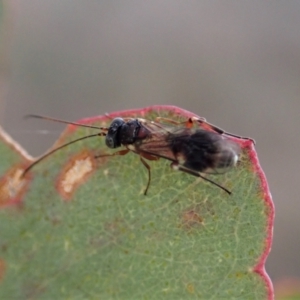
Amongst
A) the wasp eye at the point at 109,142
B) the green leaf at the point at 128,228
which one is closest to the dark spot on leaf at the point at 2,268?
the green leaf at the point at 128,228

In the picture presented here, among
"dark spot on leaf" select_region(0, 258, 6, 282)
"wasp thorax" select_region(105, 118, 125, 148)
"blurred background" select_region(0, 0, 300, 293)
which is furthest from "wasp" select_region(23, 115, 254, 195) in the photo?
"blurred background" select_region(0, 0, 300, 293)

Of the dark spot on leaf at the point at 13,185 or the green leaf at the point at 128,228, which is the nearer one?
the green leaf at the point at 128,228

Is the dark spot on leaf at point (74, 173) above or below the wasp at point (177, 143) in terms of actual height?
below

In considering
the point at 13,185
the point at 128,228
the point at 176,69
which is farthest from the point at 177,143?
the point at 176,69

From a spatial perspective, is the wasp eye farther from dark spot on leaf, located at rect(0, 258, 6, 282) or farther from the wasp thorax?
dark spot on leaf, located at rect(0, 258, 6, 282)

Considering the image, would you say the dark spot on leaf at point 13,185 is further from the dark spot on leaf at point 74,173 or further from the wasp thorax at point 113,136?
the wasp thorax at point 113,136

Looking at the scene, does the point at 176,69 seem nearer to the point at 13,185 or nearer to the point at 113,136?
the point at 113,136
